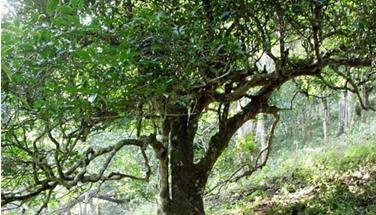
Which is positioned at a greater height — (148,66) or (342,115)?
(342,115)

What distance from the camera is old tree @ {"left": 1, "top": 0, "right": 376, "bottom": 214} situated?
9.53ft

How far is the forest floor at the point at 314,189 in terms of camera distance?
6812 mm

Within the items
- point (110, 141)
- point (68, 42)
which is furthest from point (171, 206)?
point (110, 141)

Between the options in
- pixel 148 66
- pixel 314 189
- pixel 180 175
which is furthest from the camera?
pixel 314 189

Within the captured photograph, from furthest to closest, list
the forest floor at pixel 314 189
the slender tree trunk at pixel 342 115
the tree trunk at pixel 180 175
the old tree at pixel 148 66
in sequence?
1. the slender tree trunk at pixel 342 115
2. the forest floor at pixel 314 189
3. the tree trunk at pixel 180 175
4. the old tree at pixel 148 66

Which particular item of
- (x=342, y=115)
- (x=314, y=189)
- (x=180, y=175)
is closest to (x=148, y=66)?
(x=180, y=175)

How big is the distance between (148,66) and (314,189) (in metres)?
5.59

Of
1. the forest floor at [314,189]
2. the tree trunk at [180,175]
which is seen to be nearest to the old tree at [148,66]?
the tree trunk at [180,175]

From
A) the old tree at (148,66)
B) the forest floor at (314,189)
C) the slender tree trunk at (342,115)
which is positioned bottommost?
the forest floor at (314,189)

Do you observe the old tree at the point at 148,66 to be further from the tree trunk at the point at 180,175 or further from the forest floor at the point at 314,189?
the forest floor at the point at 314,189

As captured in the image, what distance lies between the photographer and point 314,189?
26.8ft

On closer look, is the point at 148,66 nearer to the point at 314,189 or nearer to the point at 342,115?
the point at 314,189

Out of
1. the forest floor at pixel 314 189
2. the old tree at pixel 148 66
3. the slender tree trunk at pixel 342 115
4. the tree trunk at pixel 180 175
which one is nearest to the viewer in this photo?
the old tree at pixel 148 66

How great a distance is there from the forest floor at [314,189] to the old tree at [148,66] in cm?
174
